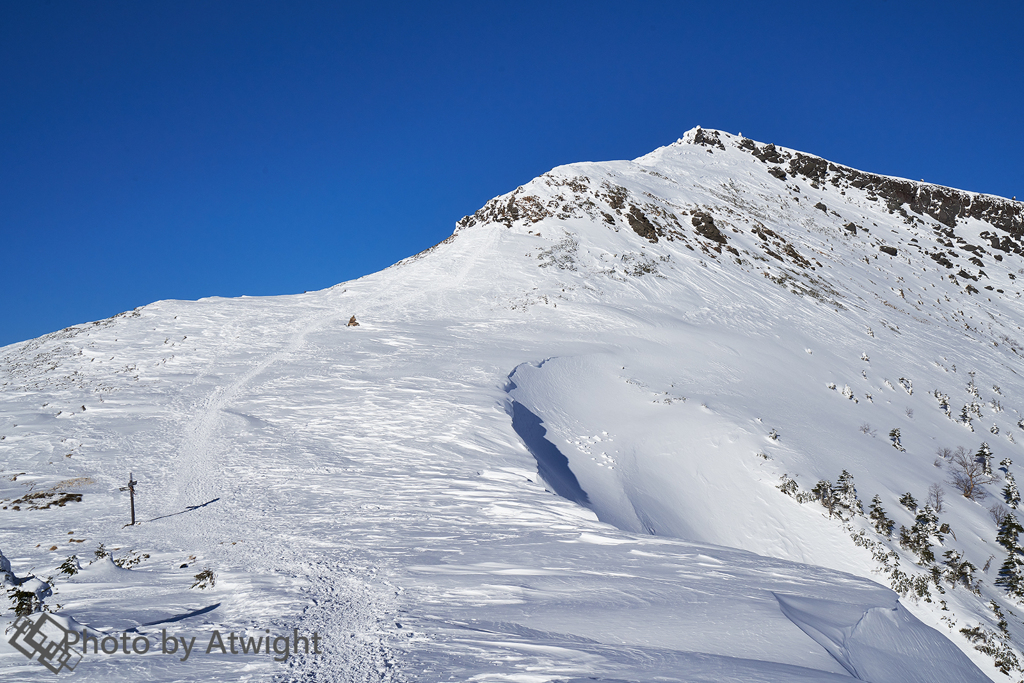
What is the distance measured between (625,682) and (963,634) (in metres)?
9.04

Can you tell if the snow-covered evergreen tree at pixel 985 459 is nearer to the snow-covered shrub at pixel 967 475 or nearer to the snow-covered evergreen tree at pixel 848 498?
the snow-covered shrub at pixel 967 475

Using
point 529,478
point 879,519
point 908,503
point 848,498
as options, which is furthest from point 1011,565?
point 529,478

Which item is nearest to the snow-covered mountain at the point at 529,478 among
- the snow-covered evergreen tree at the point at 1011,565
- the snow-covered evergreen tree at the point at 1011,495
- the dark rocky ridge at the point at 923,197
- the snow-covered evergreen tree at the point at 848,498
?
the snow-covered evergreen tree at the point at 1011,565

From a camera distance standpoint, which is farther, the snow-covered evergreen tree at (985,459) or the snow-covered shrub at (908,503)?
the snow-covered evergreen tree at (985,459)

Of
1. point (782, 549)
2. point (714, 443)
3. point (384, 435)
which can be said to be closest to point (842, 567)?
point (782, 549)

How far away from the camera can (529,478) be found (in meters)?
11.0

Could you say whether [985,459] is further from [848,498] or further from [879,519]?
[848,498]

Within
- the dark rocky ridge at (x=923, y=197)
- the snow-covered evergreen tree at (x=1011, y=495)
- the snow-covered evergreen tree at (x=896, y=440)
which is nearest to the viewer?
the snow-covered evergreen tree at (x=1011, y=495)

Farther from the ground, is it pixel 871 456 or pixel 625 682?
pixel 625 682

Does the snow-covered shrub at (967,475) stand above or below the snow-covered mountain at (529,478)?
below

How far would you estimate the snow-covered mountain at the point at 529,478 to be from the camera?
18.2 ft

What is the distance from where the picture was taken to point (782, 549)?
12945mm

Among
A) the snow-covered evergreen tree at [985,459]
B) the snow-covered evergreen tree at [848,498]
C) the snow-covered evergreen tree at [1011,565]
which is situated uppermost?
the snow-covered evergreen tree at [848,498]

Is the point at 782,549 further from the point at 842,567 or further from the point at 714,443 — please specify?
the point at 714,443
